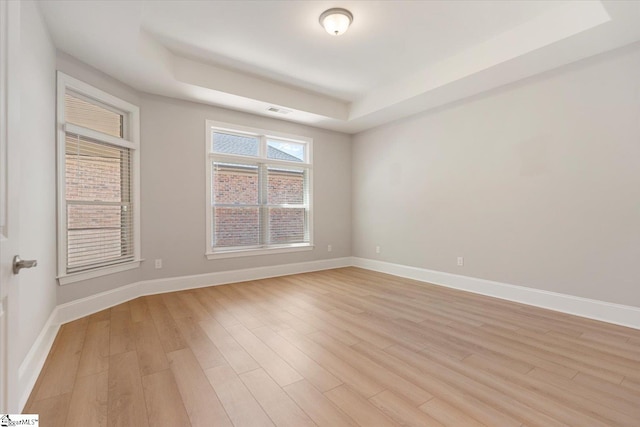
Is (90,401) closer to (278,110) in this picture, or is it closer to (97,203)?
(97,203)

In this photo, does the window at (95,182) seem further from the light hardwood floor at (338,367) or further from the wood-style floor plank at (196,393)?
the wood-style floor plank at (196,393)

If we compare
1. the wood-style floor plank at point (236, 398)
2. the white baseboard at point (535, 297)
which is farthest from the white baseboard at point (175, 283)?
the wood-style floor plank at point (236, 398)

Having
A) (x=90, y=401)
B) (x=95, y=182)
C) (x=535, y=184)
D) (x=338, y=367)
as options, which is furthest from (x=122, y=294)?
(x=535, y=184)

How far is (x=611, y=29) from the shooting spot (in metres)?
2.60

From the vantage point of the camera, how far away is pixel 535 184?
3.47 metres

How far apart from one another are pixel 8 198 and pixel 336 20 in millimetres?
2788

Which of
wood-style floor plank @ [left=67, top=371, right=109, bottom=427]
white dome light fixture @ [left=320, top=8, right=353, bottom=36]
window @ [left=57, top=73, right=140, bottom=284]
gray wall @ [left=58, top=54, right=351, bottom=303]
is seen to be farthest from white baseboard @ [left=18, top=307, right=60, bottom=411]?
A: white dome light fixture @ [left=320, top=8, right=353, bottom=36]

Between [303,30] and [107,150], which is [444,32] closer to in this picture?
[303,30]

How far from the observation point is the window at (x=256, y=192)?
14.9 ft

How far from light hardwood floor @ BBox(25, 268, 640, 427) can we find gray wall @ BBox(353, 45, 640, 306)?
2.02 feet

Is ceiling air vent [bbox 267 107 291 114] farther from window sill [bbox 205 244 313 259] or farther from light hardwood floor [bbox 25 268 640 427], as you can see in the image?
light hardwood floor [bbox 25 268 640 427]

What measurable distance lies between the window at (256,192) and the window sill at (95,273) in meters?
1.01

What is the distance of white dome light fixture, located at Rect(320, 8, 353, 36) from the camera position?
108 inches

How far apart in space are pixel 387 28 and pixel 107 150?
11.2ft
